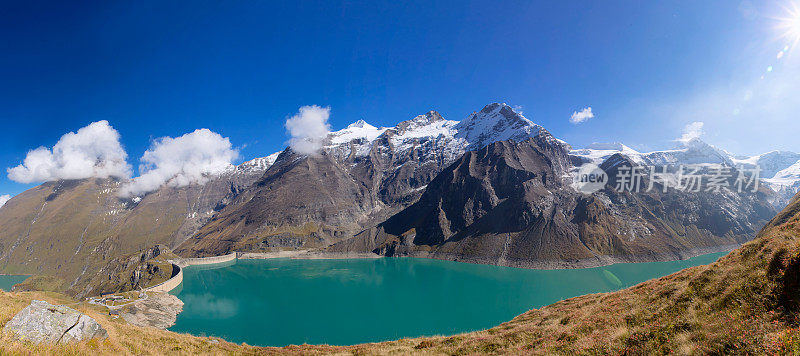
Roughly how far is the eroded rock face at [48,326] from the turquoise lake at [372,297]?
50.8 m

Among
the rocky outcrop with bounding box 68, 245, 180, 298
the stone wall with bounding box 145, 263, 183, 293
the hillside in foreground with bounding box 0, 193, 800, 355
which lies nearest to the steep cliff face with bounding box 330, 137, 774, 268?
the stone wall with bounding box 145, 263, 183, 293

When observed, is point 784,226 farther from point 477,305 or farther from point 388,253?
point 388,253

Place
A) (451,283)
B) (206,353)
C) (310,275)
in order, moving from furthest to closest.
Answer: (310,275) < (451,283) < (206,353)

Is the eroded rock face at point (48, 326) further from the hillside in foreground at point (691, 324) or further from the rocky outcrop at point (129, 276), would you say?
the rocky outcrop at point (129, 276)

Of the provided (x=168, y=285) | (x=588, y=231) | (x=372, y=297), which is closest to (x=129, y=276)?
(x=168, y=285)

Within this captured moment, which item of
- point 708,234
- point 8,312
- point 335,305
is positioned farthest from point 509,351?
point 708,234

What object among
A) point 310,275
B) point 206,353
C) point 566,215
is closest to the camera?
point 206,353

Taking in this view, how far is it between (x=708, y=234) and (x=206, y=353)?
25780 centimetres

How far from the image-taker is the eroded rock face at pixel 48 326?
1163 centimetres

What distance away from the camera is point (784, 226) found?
709 inches

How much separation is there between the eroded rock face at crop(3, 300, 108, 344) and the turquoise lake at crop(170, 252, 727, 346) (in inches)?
2001

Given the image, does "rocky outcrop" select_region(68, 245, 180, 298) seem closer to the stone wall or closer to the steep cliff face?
the stone wall

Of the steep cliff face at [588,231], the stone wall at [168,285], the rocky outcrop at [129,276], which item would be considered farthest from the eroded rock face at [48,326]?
the rocky outcrop at [129,276]

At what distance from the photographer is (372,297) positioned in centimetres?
9906
